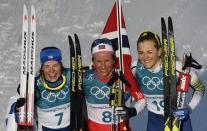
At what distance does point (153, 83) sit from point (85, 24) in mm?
20109

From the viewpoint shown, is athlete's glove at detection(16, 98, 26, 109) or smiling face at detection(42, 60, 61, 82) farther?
athlete's glove at detection(16, 98, 26, 109)

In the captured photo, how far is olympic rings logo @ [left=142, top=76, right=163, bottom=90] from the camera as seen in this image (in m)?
5.66

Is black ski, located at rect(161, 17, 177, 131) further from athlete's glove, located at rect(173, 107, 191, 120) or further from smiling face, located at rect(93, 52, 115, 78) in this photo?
smiling face, located at rect(93, 52, 115, 78)

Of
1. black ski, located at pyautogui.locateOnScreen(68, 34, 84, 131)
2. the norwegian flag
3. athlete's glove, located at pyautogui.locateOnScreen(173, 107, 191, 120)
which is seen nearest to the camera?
athlete's glove, located at pyautogui.locateOnScreen(173, 107, 191, 120)

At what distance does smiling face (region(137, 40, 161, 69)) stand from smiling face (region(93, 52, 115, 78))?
396 mm

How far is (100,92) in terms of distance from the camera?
5723mm

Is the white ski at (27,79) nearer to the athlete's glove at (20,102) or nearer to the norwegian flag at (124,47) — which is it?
the athlete's glove at (20,102)

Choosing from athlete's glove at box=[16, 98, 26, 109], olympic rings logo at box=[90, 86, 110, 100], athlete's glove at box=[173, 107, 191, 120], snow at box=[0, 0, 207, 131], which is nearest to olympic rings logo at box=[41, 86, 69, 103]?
athlete's glove at box=[16, 98, 26, 109]

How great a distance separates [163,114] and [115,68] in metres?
0.89

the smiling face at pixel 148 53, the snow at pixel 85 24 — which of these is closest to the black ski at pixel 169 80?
the smiling face at pixel 148 53

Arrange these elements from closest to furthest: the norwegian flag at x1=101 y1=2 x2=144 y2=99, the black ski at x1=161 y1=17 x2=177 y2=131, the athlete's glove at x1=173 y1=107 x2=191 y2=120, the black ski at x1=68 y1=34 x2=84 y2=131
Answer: the athlete's glove at x1=173 y1=107 x2=191 y2=120 → the black ski at x1=161 y1=17 x2=177 y2=131 → the black ski at x1=68 y1=34 x2=84 y2=131 → the norwegian flag at x1=101 y1=2 x2=144 y2=99

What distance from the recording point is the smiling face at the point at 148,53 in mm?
5543

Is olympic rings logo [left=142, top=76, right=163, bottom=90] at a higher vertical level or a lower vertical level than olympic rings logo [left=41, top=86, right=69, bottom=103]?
higher

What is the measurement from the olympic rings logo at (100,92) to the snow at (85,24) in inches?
589
